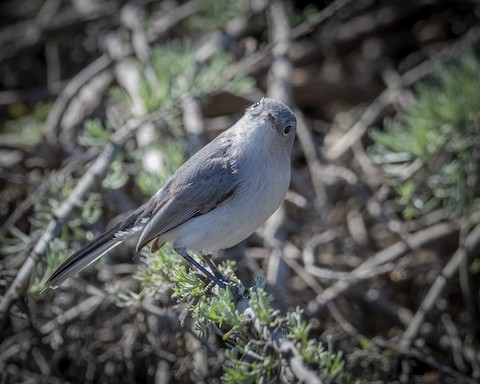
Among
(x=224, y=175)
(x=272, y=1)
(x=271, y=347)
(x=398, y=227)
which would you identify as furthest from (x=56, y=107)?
(x=271, y=347)

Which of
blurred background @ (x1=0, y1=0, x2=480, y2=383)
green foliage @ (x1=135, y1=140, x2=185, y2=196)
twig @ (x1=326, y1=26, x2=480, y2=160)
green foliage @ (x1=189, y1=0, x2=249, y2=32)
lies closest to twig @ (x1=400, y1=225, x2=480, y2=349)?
blurred background @ (x1=0, y1=0, x2=480, y2=383)

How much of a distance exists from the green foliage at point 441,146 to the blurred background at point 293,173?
0.04 feet

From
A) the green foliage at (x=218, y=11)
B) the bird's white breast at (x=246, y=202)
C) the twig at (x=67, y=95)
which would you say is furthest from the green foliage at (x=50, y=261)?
the green foliage at (x=218, y=11)

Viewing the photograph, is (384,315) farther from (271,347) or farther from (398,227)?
(271,347)

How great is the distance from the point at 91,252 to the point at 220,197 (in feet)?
2.15

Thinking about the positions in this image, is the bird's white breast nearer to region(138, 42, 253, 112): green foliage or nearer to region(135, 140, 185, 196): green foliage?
region(135, 140, 185, 196): green foliage

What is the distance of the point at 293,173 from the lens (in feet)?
12.9

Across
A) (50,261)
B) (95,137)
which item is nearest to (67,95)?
(95,137)

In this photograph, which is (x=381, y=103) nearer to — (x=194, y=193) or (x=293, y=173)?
(x=293, y=173)

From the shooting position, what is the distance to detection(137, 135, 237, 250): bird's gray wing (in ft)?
8.96

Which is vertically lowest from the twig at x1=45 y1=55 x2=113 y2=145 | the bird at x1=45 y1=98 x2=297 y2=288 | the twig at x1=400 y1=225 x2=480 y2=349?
the twig at x1=400 y1=225 x2=480 y2=349

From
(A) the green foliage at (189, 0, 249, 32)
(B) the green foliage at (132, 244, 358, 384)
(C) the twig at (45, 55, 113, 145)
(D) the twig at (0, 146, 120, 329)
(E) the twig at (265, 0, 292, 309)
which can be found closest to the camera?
(B) the green foliage at (132, 244, 358, 384)

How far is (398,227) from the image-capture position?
3.44 metres

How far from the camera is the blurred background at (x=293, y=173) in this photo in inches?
120
